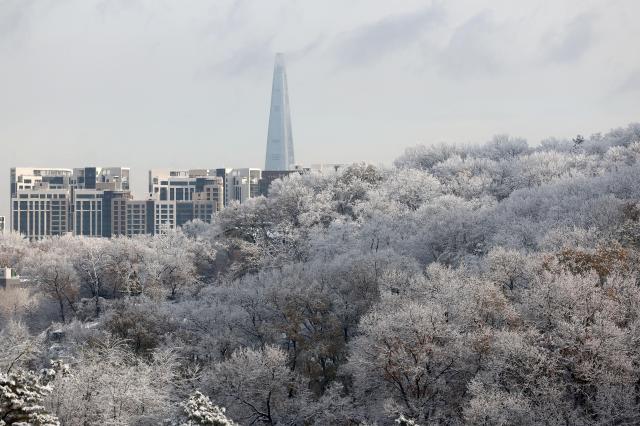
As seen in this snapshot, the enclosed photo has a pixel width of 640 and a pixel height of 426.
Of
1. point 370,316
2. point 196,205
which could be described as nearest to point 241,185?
point 196,205

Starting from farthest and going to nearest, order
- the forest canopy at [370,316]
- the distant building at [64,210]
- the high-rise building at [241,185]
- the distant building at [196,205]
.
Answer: the high-rise building at [241,185]
the distant building at [196,205]
the distant building at [64,210]
the forest canopy at [370,316]

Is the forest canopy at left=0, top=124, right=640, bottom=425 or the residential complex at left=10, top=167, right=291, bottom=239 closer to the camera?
the forest canopy at left=0, top=124, right=640, bottom=425

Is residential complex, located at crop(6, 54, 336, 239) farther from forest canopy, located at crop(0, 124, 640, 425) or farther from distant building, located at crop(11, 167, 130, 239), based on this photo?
forest canopy, located at crop(0, 124, 640, 425)

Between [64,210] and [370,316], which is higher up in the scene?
[370,316]

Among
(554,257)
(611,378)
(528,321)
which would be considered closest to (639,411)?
(611,378)

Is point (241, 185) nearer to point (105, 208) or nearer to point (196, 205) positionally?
point (196, 205)

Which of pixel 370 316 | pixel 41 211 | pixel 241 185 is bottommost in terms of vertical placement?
pixel 41 211

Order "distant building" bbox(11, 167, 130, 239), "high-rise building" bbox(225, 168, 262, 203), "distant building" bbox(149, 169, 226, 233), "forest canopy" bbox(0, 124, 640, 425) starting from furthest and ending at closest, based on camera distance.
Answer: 1. "high-rise building" bbox(225, 168, 262, 203)
2. "distant building" bbox(149, 169, 226, 233)
3. "distant building" bbox(11, 167, 130, 239)
4. "forest canopy" bbox(0, 124, 640, 425)

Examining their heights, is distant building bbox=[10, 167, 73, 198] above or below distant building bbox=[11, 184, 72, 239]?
above

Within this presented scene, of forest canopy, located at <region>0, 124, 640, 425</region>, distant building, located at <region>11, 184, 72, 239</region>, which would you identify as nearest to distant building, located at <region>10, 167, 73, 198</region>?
distant building, located at <region>11, 184, 72, 239</region>

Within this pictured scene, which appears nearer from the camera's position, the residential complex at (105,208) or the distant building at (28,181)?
the residential complex at (105,208)

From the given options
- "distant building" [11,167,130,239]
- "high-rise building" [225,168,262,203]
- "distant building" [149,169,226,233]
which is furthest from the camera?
"high-rise building" [225,168,262,203]

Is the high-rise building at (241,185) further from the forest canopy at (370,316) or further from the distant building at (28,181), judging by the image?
the forest canopy at (370,316)

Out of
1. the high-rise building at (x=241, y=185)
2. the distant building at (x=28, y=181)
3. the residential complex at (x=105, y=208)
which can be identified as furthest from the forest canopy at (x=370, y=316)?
the distant building at (x=28, y=181)
